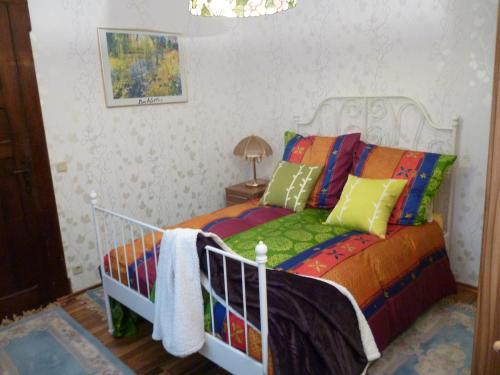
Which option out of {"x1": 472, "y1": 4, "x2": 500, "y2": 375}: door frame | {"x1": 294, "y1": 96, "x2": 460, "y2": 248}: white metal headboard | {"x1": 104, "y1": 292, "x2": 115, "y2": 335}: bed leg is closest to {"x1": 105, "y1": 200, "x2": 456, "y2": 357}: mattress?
{"x1": 104, "y1": 292, "x2": 115, "y2": 335}: bed leg

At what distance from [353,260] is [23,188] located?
7.38 ft

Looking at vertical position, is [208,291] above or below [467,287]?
above

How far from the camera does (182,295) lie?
180 cm

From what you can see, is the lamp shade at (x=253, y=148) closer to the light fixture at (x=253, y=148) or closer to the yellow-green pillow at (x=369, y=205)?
the light fixture at (x=253, y=148)

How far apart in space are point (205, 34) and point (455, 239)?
2677 mm

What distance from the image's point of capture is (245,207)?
10.5 feet

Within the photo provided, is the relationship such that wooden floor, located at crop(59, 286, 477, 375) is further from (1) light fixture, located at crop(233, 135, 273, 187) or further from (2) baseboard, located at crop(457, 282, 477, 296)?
(1) light fixture, located at crop(233, 135, 273, 187)

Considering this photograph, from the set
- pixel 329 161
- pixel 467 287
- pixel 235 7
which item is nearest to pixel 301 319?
pixel 235 7

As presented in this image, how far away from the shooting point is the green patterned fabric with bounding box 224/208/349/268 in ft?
7.61

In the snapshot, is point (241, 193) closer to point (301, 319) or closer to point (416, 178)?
point (416, 178)

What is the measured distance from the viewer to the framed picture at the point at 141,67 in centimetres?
311

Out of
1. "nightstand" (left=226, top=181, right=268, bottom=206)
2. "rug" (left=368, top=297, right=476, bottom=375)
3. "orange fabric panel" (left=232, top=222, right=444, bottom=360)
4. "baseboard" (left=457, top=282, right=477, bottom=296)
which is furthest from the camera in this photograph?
"nightstand" (left=226, top=181, right=268, bottom=206)

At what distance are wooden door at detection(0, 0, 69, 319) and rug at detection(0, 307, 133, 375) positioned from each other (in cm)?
23

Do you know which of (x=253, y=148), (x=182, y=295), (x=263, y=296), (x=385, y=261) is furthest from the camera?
(x=253, y=148)
